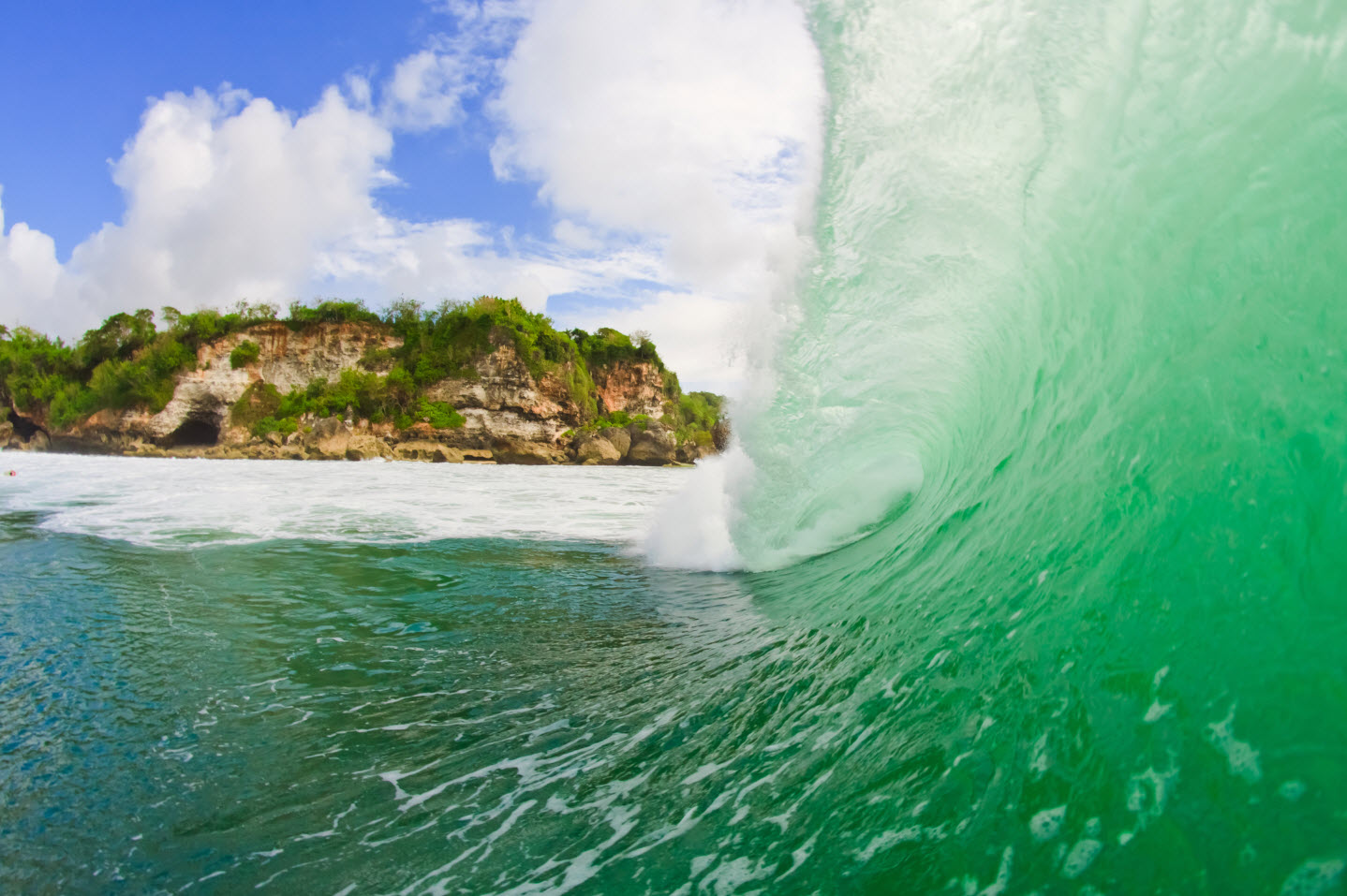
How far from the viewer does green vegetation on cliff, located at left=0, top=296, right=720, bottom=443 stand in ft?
165

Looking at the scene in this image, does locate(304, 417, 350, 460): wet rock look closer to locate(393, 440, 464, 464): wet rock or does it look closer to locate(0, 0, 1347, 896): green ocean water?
locate(393, 440, 464, 464): wet rock

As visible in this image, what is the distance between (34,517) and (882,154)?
12023mm

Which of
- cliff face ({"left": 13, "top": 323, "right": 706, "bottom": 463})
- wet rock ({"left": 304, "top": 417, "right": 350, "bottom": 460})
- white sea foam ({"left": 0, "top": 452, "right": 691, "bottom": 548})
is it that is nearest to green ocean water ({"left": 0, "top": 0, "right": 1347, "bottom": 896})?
white sea foam ({"left": 0, "top": 452, "right": 691, "bottom": 548})

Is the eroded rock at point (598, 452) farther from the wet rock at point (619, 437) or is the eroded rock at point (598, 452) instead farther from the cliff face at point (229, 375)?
the cliff face at point (229, 375)

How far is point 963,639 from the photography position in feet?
8.73

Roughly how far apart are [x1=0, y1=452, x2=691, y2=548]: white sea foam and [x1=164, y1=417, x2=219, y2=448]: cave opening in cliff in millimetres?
37067

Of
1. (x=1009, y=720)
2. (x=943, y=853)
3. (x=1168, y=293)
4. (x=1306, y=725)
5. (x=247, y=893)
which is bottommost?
(x=247, y=893)

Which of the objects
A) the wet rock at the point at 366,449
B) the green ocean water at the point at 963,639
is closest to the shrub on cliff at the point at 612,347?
the wet rock at the point at 366,449

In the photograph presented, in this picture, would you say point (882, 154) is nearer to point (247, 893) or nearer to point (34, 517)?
point (247, 893)

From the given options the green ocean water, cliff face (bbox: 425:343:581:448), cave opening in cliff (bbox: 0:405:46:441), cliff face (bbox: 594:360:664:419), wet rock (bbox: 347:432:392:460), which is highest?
cliff face (bbox: 594:360:664:419)

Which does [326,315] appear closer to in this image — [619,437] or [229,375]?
[229,375]

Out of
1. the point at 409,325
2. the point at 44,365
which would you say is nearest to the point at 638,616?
the point at 409,325

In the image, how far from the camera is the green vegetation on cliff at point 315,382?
50.2m

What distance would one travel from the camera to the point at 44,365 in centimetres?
6091
